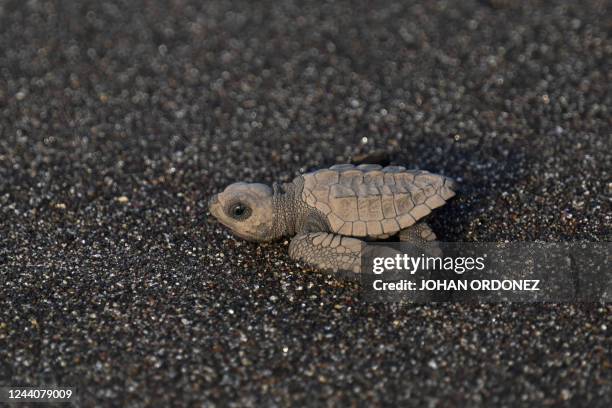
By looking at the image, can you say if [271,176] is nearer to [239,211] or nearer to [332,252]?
[239,211]

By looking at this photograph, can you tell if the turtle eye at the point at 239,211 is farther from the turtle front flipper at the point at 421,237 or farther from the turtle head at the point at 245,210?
the turtle front flipper at the point at 421,237

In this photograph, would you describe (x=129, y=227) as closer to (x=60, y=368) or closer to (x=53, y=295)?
(x=53, y=295)

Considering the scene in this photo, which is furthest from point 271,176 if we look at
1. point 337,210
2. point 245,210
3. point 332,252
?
point 332,252

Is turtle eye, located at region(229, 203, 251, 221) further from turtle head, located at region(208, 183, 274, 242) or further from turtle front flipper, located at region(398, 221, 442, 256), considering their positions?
turtle front flipper, located at region(398, 221, 442, 256)

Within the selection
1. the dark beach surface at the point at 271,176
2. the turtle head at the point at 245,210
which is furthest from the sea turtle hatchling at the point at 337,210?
the dark beach surface at the point at 271,176

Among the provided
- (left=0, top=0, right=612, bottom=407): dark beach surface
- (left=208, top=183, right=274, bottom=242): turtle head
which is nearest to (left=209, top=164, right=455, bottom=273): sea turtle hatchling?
(left=208, top=183, right=274, bottom=242): turtle head
